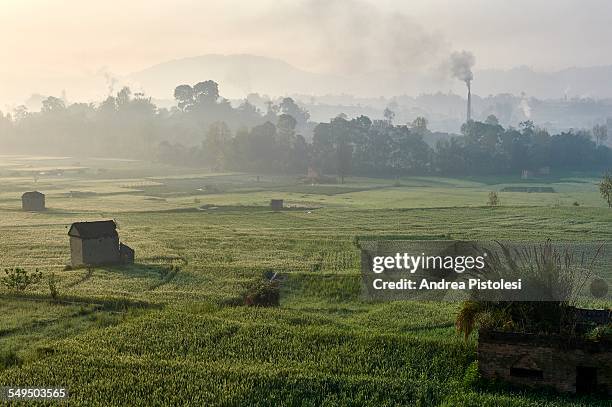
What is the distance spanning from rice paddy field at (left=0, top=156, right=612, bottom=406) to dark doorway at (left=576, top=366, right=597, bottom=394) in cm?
52

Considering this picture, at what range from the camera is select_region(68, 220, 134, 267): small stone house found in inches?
1795

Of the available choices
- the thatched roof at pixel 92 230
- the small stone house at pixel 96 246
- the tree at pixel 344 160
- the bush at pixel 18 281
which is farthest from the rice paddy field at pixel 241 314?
the tree at pixel 344 160

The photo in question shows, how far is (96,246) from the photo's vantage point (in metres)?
46.1

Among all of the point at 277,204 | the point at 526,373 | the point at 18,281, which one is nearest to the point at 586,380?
the point at 526,373

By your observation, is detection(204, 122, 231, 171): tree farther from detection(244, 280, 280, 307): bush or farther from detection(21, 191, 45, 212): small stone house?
detection(244, 280, 280, 307): bush

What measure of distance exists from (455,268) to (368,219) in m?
29.5

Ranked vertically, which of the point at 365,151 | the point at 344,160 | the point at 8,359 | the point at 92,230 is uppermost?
the point at 365,151

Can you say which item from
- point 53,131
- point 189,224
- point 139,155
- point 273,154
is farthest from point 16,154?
point 189,224

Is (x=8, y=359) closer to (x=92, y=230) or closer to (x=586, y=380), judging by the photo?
(x=92, y=230)

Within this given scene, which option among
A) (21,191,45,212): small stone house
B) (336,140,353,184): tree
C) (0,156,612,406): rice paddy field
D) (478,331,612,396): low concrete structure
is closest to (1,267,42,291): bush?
(0,156,612,406): rice paddy field

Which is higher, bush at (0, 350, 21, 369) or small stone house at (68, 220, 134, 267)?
small stone house at (68, 220, 134, 267)

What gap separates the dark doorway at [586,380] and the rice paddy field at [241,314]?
521mm

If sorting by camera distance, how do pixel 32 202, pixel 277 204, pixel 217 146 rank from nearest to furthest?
pixel 32 202 → pixel 277 204 → pixel 217 146

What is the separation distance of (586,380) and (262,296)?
18.5 m
